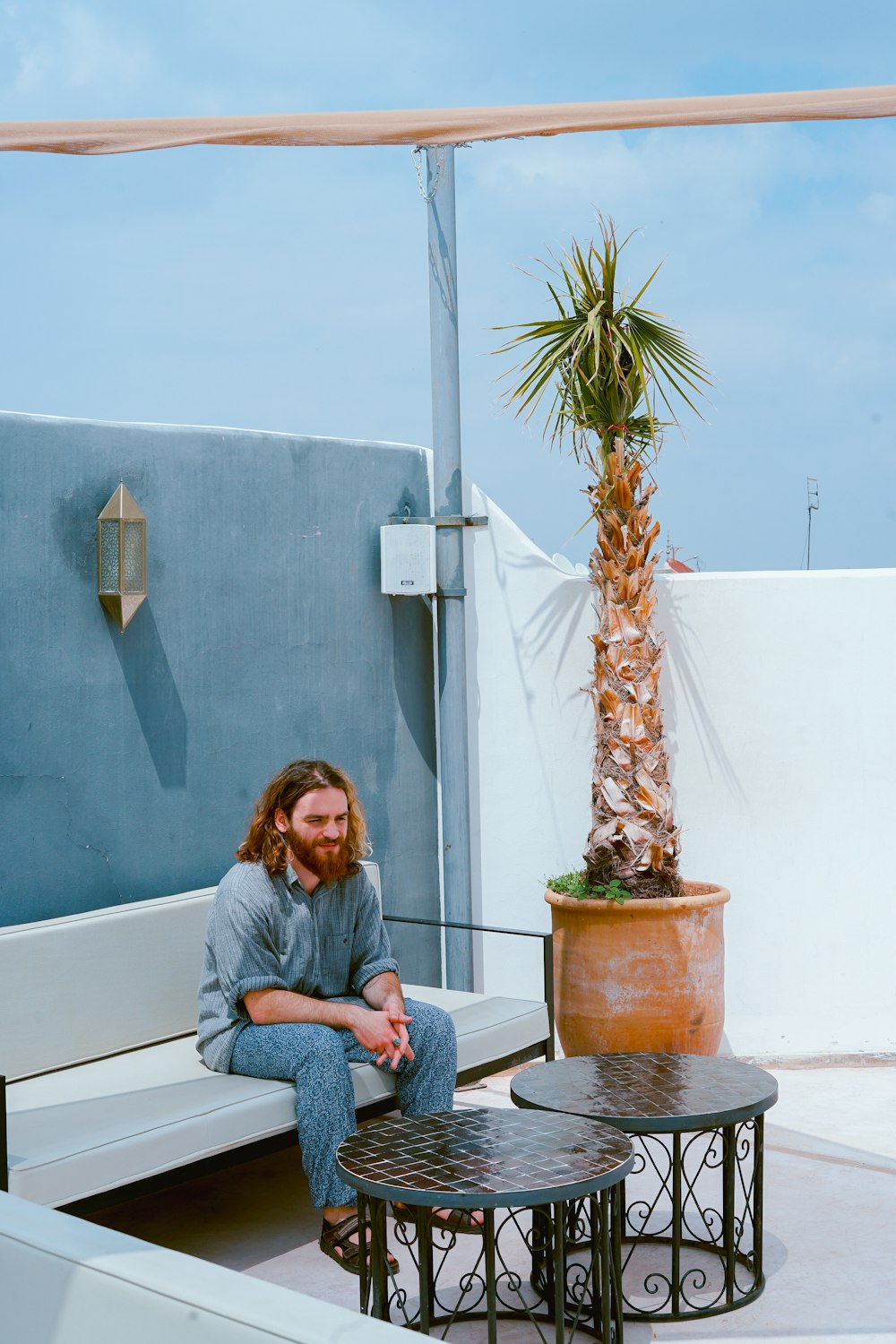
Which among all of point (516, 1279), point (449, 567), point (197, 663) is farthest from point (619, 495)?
point (516, 1279)

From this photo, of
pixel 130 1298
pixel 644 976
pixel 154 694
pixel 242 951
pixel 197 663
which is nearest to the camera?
pixel 130 1298

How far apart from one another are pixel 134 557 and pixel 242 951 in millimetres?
1387

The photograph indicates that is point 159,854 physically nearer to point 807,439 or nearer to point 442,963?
point 442,963

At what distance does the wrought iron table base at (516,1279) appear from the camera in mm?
2689

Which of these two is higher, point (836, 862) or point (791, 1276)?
point (836, 862)

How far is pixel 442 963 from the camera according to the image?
5504 mm

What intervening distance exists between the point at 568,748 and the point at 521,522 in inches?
35.5

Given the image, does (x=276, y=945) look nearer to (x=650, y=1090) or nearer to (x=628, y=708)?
(x=650, y=1090)

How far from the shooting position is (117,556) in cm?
432

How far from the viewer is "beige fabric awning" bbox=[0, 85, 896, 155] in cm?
229

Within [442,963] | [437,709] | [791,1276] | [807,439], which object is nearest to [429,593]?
[437,709]

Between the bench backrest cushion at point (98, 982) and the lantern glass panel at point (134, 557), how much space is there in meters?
0.96

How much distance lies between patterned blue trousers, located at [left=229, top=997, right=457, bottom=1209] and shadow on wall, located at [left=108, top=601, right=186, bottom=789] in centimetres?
111

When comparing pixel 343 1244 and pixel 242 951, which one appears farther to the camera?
pixel 242 951
